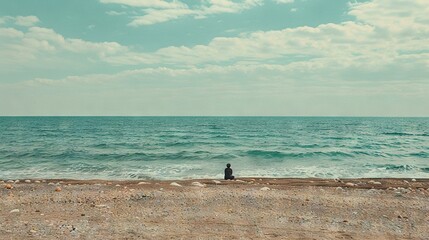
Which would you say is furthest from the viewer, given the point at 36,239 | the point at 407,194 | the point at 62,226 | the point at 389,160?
→ the point at 389,160

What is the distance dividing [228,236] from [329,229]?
2837mm

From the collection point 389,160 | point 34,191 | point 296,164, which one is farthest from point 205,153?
point 34,191

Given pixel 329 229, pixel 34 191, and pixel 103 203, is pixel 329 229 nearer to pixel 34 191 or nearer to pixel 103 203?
pixel 103 203

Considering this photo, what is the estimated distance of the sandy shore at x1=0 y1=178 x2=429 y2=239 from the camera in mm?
9023

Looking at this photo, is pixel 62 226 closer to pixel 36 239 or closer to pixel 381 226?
pixel 36 239

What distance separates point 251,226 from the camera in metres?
9.59

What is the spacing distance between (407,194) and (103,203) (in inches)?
448

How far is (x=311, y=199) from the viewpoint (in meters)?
12.4

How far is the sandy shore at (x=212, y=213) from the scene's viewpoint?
355 inches

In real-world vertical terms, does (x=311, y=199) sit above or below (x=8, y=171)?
above

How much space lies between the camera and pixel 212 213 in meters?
10.7

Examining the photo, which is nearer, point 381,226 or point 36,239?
point 36,239

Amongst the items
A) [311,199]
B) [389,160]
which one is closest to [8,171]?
[311,199]

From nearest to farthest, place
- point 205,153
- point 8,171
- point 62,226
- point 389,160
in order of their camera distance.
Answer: point 62,226 → point 8,171 → point 389,160 → point 205,153
